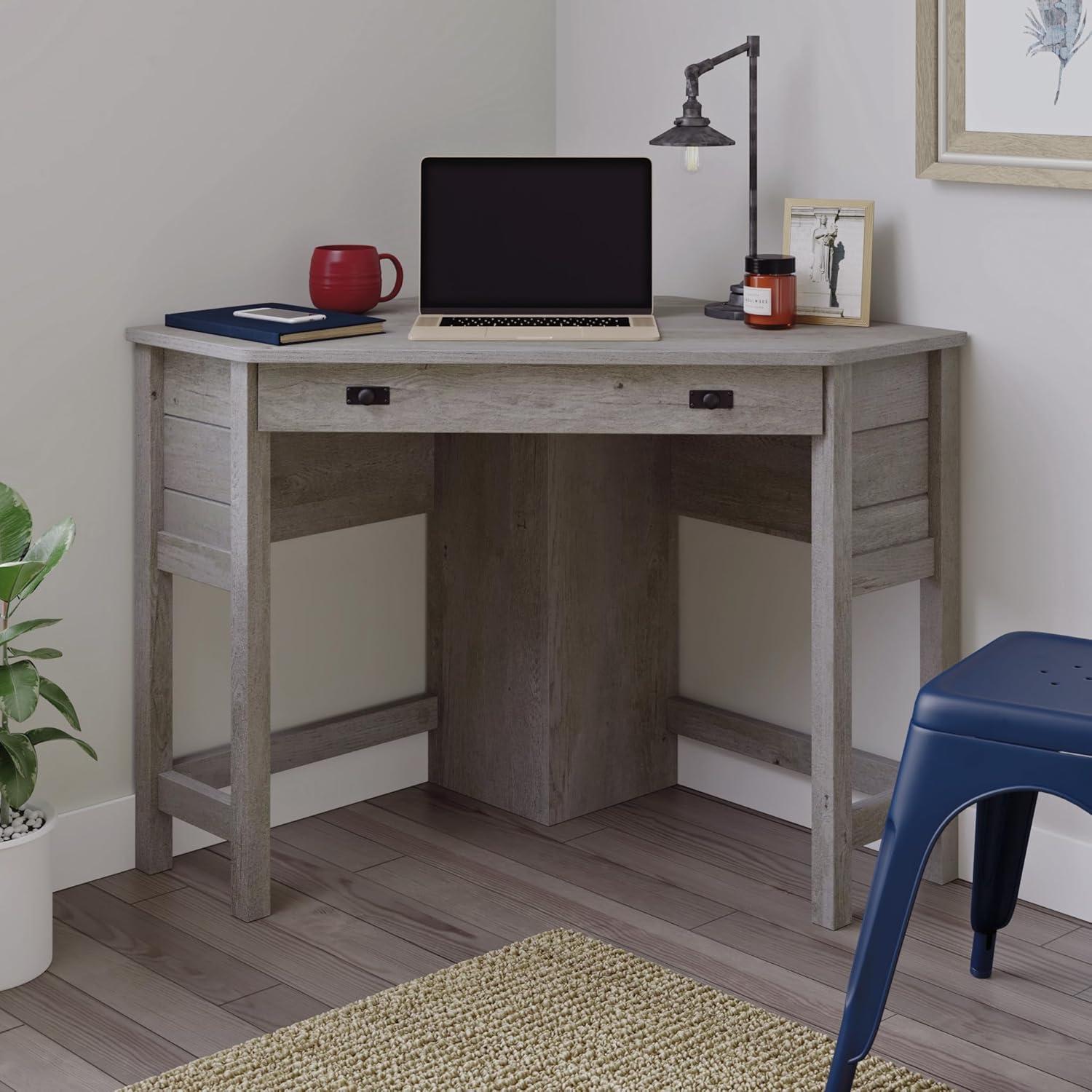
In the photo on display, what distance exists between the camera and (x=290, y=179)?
8.54ft

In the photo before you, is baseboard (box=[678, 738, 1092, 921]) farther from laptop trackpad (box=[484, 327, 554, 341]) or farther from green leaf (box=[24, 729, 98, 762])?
green leaf (box=[24, 729, 98, 762])

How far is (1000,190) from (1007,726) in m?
1.01

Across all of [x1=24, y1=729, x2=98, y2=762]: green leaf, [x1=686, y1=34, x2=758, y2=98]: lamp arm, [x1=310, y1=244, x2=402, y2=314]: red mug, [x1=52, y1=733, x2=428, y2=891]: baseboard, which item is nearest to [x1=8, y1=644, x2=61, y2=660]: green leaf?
[x1=24, y1=729, x2=98, y2=762]: green leaf

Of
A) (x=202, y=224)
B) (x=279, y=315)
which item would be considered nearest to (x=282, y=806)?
(x=279, y=315)

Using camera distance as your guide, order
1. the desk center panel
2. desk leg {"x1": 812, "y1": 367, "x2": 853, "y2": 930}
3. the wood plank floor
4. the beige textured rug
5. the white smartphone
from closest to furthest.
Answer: the beige textured rug
the wood plank floor
desk leg {"x1": 812, "y1": 367, "x2": 853, "y2": 930}
the white smartphone
the desk center panel

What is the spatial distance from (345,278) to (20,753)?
2.93ft

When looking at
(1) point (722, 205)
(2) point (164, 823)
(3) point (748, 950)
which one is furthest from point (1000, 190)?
(2) point (164, 823)

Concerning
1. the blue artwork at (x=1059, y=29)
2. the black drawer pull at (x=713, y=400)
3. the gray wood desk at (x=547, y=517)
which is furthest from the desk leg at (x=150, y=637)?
the blue artwork at (x=1059, y=29)

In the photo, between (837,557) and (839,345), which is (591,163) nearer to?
Result: (839,345)

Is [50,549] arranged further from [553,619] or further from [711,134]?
[711,134]

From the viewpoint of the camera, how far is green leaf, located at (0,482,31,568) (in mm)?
2109

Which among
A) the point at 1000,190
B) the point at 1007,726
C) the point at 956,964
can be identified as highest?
the point at 1000,190

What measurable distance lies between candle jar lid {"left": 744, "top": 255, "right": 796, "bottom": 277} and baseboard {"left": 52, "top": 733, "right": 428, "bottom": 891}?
1106mm

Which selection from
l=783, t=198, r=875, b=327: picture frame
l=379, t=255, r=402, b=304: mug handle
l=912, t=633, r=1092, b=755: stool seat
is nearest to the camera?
l=912, t=633, r=1092, b=755: stool seat
